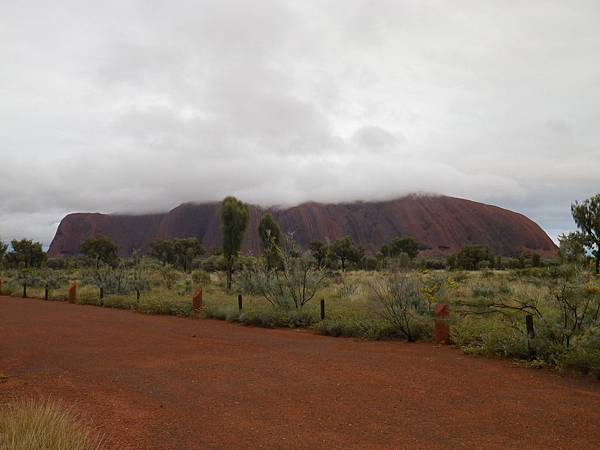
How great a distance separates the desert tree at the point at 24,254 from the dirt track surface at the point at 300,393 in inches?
2294

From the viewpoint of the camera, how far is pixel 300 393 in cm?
670

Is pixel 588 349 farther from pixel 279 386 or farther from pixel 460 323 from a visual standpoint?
pixel 279 386

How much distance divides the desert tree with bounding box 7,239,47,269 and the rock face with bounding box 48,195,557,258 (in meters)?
52.1

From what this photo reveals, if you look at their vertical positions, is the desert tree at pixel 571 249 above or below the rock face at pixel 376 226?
below

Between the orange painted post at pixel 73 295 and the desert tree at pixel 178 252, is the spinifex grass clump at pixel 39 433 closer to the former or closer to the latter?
the orange painted post at pixel 73 295

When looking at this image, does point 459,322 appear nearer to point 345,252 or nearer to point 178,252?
point 345,252

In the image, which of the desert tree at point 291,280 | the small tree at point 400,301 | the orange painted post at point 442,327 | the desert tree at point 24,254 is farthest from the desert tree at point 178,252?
the orange painted post at point 442,327

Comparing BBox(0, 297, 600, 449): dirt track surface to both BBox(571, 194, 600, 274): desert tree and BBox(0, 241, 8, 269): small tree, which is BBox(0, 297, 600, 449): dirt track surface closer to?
BBox(571, 194, 600, 274): desert tree

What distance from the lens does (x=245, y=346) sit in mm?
10664

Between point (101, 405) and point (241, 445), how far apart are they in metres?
2.39

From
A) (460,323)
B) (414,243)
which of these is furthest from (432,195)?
(460,323)

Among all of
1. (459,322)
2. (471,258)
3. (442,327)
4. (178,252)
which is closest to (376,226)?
(178,252)

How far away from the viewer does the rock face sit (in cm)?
11975

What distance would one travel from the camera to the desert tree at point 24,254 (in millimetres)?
62406
